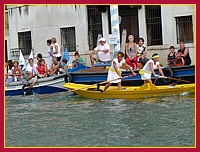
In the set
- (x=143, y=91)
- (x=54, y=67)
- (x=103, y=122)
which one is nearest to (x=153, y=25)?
(x=54, y=67)

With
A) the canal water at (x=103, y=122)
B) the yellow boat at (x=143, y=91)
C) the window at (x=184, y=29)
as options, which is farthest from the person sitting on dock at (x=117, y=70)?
the window at (x=184, y=29)

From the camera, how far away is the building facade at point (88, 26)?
2159cm

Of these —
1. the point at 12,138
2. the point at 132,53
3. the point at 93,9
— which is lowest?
the point at 12,138

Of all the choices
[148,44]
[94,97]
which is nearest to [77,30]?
[148,44]

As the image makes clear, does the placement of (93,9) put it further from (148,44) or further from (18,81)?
(18,81)

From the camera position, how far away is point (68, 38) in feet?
81.3

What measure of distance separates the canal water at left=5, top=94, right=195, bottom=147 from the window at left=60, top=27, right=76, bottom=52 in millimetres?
9811

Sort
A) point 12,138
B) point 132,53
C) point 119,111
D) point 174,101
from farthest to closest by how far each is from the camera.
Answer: point 132,53 → point 174,101 → point 119,111 → point 12,138

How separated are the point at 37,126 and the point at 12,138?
113 cm

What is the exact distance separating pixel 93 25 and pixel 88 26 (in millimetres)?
221

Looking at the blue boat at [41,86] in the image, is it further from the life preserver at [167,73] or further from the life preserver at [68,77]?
the life preserver at [167,73]

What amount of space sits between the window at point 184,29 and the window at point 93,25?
378cm

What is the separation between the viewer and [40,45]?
25562 mm

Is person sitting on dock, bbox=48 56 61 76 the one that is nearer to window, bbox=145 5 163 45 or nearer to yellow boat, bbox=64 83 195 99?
yellow boat, bbox=64 83 195 99
